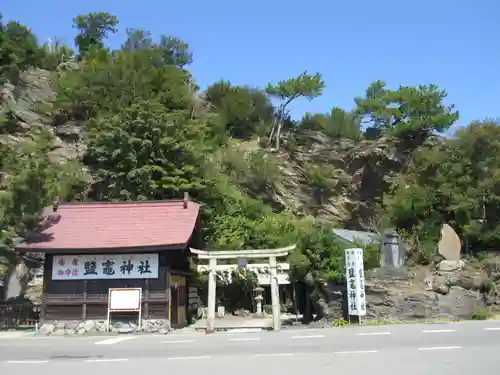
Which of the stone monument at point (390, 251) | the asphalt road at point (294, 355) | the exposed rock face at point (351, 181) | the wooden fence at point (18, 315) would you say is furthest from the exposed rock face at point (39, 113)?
the asphalt road at point (294, 355)

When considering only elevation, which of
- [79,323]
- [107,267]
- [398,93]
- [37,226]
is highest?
[398,93]

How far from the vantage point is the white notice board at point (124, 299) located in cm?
1803

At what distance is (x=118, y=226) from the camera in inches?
770

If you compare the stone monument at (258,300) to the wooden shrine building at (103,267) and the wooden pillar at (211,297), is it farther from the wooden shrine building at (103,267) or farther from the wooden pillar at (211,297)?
the wooden pillar at (211,297)

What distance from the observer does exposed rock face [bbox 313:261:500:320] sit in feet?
62.2

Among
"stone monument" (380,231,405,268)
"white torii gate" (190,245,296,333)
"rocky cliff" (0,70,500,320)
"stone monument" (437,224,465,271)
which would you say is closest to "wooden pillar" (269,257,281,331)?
"white torii gate" (190,245,296,333)

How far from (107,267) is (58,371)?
1038 cm

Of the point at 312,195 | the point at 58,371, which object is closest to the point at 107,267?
the point at 58,371

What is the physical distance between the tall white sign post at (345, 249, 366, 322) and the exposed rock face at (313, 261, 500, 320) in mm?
1307

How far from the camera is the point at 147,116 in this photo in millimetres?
28688

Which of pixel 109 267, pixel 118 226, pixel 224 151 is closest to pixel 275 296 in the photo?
pixel 109 267

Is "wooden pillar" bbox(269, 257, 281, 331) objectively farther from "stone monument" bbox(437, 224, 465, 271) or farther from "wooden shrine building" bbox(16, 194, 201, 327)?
"stone monument" bbox(437, 224, 465, 271)

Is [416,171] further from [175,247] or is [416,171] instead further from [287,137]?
[175,247]

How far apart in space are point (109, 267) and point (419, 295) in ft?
40.0
